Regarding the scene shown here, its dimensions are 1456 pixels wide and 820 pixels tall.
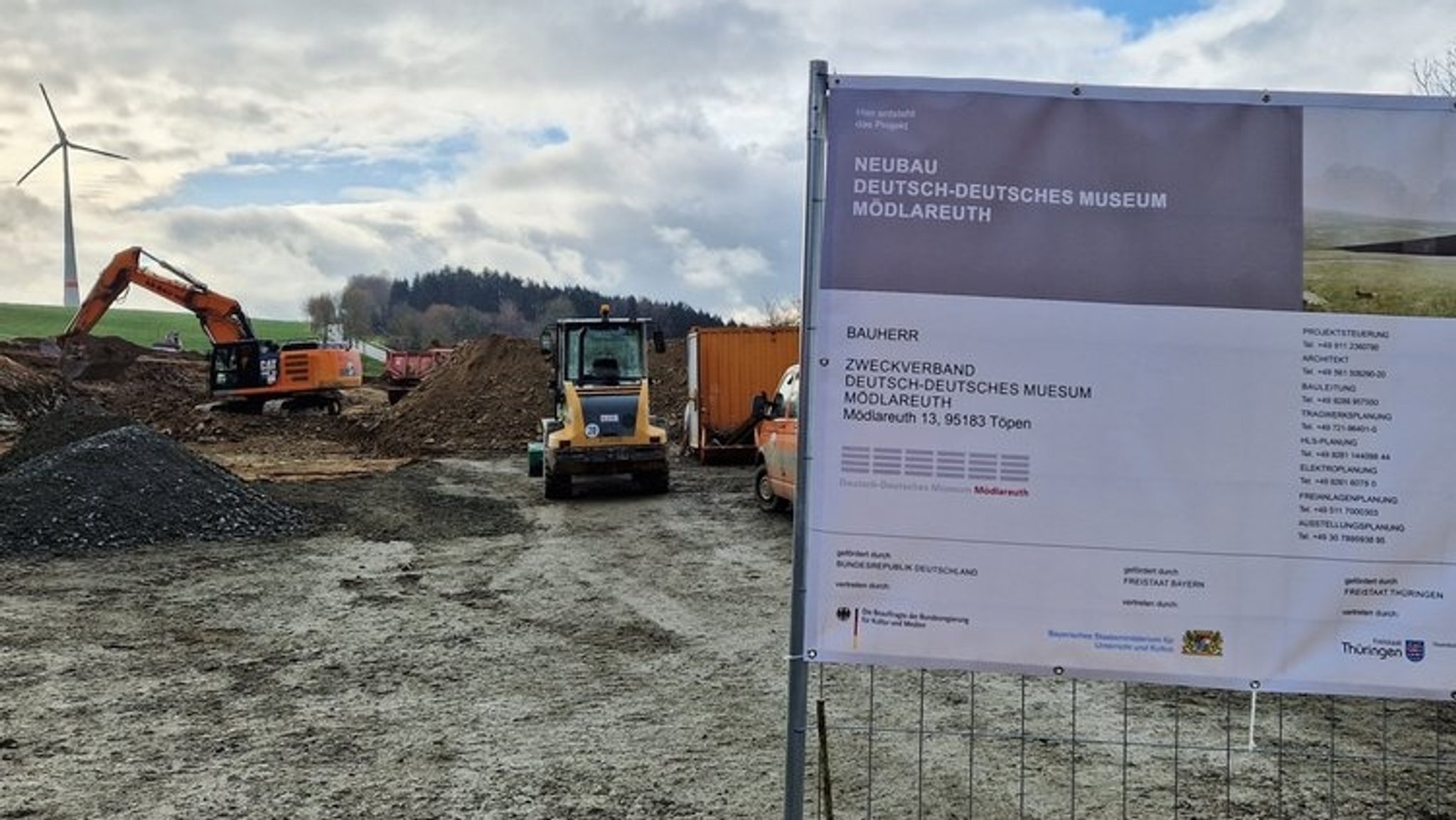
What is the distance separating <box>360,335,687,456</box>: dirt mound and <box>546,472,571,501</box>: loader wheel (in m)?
8.91

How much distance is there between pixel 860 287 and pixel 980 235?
37 centimetres

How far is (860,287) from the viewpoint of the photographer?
9.43 ft

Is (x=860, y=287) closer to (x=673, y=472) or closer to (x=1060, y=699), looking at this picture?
(x=1060, y=699)

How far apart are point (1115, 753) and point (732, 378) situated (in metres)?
15.8

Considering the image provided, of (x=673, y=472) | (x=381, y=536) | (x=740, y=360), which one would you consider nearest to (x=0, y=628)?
(x=381, y=536)

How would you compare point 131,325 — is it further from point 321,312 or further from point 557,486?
point 557,486

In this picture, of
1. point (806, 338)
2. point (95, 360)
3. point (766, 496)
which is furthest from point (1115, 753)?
point (95, 360)

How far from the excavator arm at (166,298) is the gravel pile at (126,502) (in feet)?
56.5

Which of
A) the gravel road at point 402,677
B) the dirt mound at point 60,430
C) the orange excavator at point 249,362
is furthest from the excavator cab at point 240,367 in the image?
the gravel road at point 402,677

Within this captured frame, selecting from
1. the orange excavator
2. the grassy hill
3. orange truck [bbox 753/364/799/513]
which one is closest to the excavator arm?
the orange excavator

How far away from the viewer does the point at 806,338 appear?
9.28 ft

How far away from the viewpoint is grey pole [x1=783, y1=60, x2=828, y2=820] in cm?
282

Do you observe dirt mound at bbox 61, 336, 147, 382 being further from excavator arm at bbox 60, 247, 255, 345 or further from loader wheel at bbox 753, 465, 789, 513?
loader wheel at bbox 753, 465, 789, 513

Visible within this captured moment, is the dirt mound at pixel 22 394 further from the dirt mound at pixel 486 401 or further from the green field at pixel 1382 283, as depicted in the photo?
the green field at pixel 1382 283
